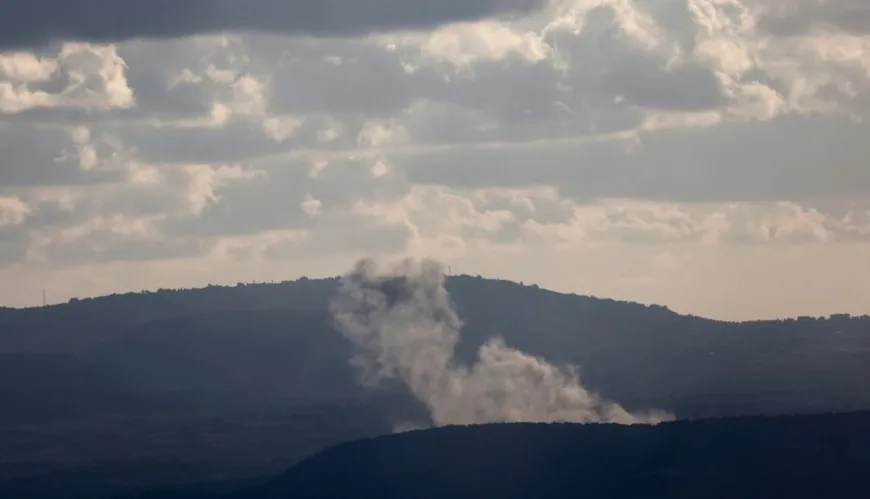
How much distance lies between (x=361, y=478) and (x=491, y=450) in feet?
40.3

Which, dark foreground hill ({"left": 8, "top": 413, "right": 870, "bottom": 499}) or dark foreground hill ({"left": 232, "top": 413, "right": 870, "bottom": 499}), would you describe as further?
dark foreground hill ({"left": 232, "top": 413, "right": 870, "bottom": 499})

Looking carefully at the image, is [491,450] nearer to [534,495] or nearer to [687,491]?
[534,495]

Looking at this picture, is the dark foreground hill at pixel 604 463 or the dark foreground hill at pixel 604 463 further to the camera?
the dark foreground hill at pixel 604 463

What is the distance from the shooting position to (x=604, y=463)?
16475cm

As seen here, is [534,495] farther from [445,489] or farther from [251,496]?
[251,496]

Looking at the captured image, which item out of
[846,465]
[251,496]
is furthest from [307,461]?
[846,465]

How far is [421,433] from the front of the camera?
576 ft

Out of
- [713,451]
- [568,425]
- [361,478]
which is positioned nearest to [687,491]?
[713,451]

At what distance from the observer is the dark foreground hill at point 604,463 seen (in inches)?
5940

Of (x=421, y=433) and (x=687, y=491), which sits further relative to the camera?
(x=421, y=433)

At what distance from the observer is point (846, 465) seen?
5886 inches

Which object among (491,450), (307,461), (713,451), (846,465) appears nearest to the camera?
(846,465)

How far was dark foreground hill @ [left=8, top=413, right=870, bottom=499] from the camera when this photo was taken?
151 meters

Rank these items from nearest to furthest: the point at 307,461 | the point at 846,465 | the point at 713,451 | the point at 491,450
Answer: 1. the point at 846,465
2. the point at 713,451
3. the point at 491,450
4. the point at 307,461
